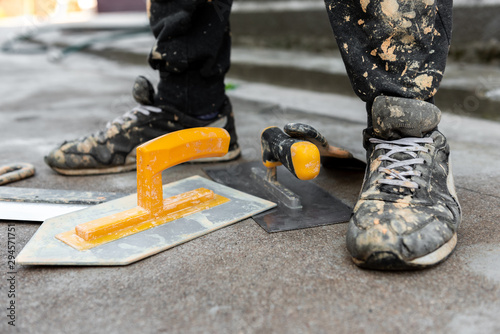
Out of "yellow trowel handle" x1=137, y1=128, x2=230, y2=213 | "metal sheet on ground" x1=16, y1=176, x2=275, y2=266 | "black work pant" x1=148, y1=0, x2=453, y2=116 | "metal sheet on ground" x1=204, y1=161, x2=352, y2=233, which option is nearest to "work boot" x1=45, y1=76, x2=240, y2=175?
"metal sheet on ground" x1=204, y1=161, x2=352, y2=233

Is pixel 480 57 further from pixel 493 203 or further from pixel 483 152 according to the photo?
pixel 493 203

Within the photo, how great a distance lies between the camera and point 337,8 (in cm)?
112

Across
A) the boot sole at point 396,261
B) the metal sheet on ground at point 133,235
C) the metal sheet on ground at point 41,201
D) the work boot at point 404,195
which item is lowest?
the metal sheet on ground at point 41,201

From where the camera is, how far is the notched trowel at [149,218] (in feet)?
3.16

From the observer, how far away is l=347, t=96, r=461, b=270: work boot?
0.88 metres

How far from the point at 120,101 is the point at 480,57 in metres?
2.26

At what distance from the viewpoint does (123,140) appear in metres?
1.55

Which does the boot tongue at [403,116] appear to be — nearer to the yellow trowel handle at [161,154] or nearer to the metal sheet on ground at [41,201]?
the yellow trowel handle at [161,154]

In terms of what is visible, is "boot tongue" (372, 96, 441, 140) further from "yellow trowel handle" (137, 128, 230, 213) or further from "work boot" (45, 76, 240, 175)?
"work boot" (45, 76, 240, 175)

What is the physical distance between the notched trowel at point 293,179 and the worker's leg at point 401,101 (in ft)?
0.47

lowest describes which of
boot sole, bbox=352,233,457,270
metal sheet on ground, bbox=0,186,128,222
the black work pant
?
metal sheet on ground, bbox=0,186,128,222

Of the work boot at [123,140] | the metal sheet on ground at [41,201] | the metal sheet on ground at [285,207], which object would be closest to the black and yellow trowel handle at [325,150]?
the metal sheet on ground at [285,207]

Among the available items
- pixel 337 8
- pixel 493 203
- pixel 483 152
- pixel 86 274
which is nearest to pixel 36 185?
pixel 86 274

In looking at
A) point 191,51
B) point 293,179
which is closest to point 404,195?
point 293,179
